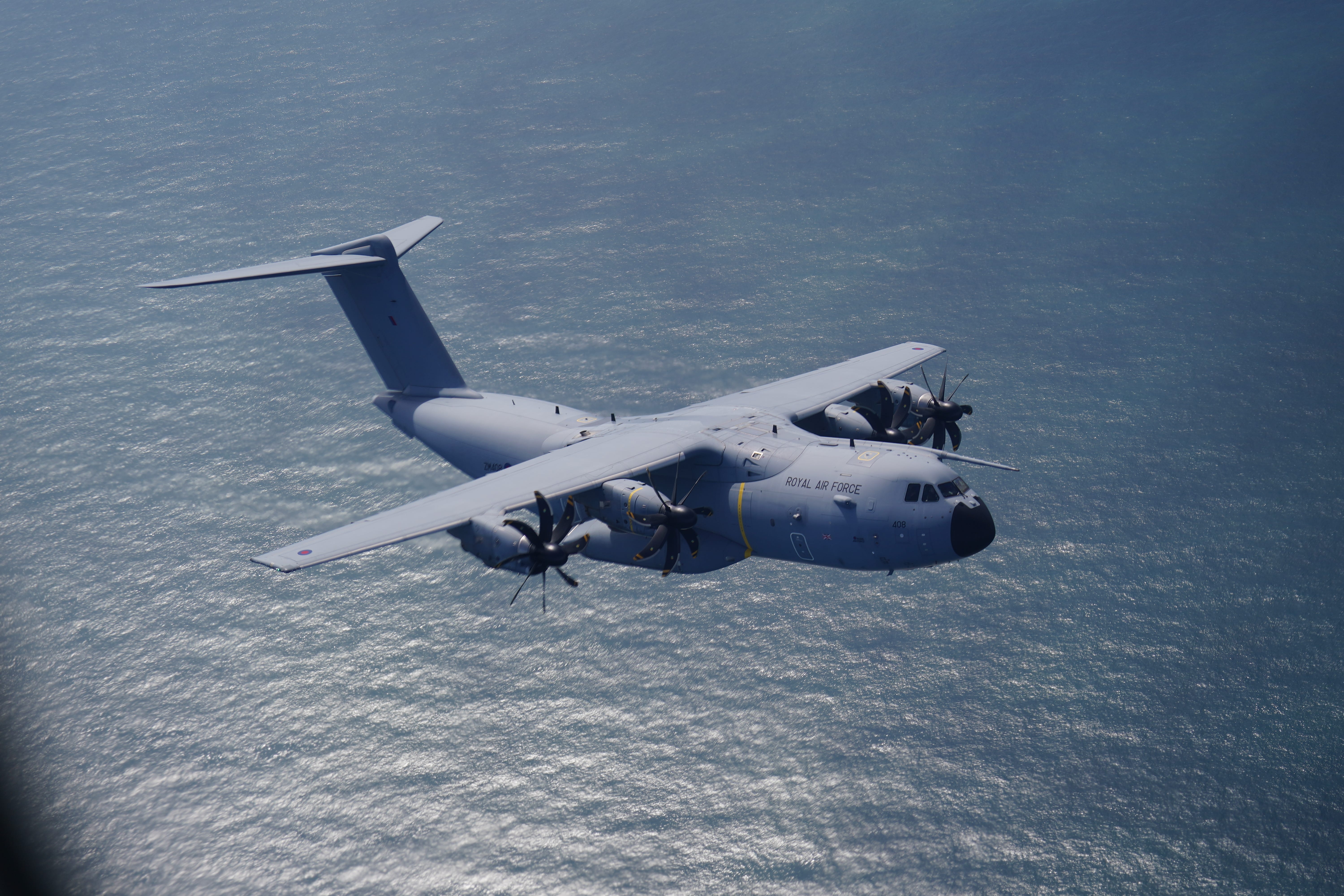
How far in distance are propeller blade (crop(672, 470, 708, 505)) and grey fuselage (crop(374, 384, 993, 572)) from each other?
64mm

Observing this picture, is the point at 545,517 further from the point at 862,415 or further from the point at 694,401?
the point at 694,401

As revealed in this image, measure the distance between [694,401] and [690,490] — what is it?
3641 cm

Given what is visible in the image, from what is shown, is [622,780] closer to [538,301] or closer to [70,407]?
[538,301]

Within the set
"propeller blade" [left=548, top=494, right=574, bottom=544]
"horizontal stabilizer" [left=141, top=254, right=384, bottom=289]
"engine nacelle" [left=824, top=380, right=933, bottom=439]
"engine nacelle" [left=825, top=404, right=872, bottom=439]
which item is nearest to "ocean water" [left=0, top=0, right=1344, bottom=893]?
"engine nacelle" [left=824, top=380, right=933, bottom=439]

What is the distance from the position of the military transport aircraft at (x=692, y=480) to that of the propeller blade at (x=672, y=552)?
0.05 metres

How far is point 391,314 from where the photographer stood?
5059cm

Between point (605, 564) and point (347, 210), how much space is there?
66.2m

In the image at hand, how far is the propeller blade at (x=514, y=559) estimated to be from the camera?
3547 centimetres

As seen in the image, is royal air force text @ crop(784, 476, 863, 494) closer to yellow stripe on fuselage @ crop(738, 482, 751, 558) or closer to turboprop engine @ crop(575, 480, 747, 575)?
yellow stripe on fuselage @ crop(738, 482, 751, 558)

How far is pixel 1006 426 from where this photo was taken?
243 ft

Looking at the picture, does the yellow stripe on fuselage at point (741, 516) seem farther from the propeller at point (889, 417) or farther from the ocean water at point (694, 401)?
the ocean water at point (694, 401)

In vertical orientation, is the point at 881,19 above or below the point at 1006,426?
above

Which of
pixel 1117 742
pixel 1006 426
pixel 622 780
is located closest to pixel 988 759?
pixel 1117 742

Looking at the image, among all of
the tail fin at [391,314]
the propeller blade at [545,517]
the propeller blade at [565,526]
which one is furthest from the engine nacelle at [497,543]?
the tail fin at [391,314]
